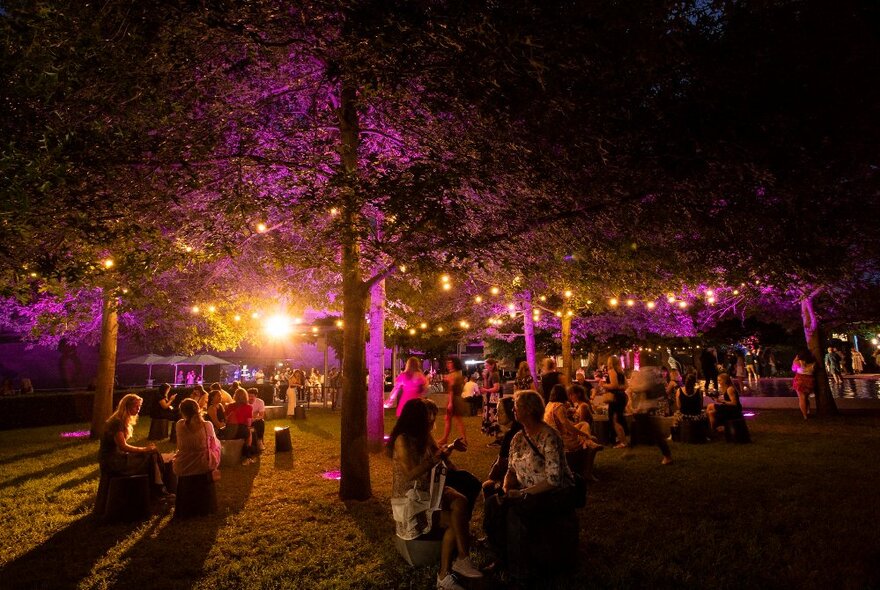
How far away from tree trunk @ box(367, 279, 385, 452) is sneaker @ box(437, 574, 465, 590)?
22.6 ft

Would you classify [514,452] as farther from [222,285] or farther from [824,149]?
[222,285]

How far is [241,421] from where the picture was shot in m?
9.83

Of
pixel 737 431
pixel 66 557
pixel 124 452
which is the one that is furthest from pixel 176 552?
pixel 737 431

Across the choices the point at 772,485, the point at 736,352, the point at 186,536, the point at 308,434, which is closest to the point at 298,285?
the point at 308,434

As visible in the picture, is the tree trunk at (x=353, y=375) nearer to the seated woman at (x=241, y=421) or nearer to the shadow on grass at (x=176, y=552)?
the shadow on grass at (x=176, y=552)

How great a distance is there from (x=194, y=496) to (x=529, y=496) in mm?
4363

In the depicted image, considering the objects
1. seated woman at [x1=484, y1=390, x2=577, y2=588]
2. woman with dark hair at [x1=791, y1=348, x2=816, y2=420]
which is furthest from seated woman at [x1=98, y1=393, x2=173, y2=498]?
woman with dark hair at [x1=791, y1=348, x2=816, y2=420]

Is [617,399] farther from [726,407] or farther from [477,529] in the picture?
[477,529]

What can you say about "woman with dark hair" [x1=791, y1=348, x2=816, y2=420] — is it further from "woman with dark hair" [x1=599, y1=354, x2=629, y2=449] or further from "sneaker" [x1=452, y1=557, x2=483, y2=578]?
"sneaker" [x1=452, y1=557, x2=483, y2=578]

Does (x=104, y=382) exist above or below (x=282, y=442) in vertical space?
above

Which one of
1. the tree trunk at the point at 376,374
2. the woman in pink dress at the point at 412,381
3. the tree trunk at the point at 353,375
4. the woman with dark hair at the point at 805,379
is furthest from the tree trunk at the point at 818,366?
the tree trunk at the point at 353,375

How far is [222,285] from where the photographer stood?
1295 cm

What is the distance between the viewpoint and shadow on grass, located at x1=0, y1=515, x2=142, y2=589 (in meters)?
4.45

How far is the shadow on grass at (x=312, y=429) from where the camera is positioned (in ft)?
43.3
